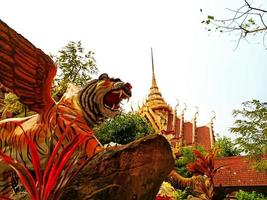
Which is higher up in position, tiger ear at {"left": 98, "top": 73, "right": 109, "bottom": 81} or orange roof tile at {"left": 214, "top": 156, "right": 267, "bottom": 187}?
tiger ear at {"left": 98, "top": 73, "right": 109, "bottom": 81}

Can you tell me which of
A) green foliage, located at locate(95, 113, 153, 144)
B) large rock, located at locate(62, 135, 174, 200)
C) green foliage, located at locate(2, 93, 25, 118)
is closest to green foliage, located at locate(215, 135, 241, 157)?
green foliage, located at locate(95, 113, 153, 144)

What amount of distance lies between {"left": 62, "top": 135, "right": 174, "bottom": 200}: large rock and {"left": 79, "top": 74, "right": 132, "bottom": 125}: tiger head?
86.6 inches

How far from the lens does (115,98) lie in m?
4.19

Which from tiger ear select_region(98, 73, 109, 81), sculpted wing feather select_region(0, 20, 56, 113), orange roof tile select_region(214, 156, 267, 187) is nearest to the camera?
sculpted wing feather select_region(0, 20, 56, 113)

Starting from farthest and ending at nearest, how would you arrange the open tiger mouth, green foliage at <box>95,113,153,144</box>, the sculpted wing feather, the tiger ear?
green foliage at <box>95,113,153,144</box>
the tiger ear
the open tiger mouth
the sculpted wing feather

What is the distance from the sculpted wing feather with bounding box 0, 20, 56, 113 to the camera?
3.51 meters

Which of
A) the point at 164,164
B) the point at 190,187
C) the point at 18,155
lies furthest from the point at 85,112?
the point at 164,164

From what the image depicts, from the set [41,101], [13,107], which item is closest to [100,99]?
[41,101]

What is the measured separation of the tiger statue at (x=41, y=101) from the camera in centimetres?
356

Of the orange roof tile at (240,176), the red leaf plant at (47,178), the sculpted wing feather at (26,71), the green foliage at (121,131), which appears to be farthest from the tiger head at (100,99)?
the green foliage at (121,131)

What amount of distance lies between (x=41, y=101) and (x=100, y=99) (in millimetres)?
661

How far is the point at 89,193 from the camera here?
1.75 m

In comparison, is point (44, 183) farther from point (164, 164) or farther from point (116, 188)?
point (164, 164)

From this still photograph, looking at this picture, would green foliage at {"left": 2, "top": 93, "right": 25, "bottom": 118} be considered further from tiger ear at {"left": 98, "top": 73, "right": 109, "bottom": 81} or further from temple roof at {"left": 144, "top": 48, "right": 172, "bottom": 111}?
temple roof at {"left": 144, "top": 48, "right": 172, "bottom": 111}
